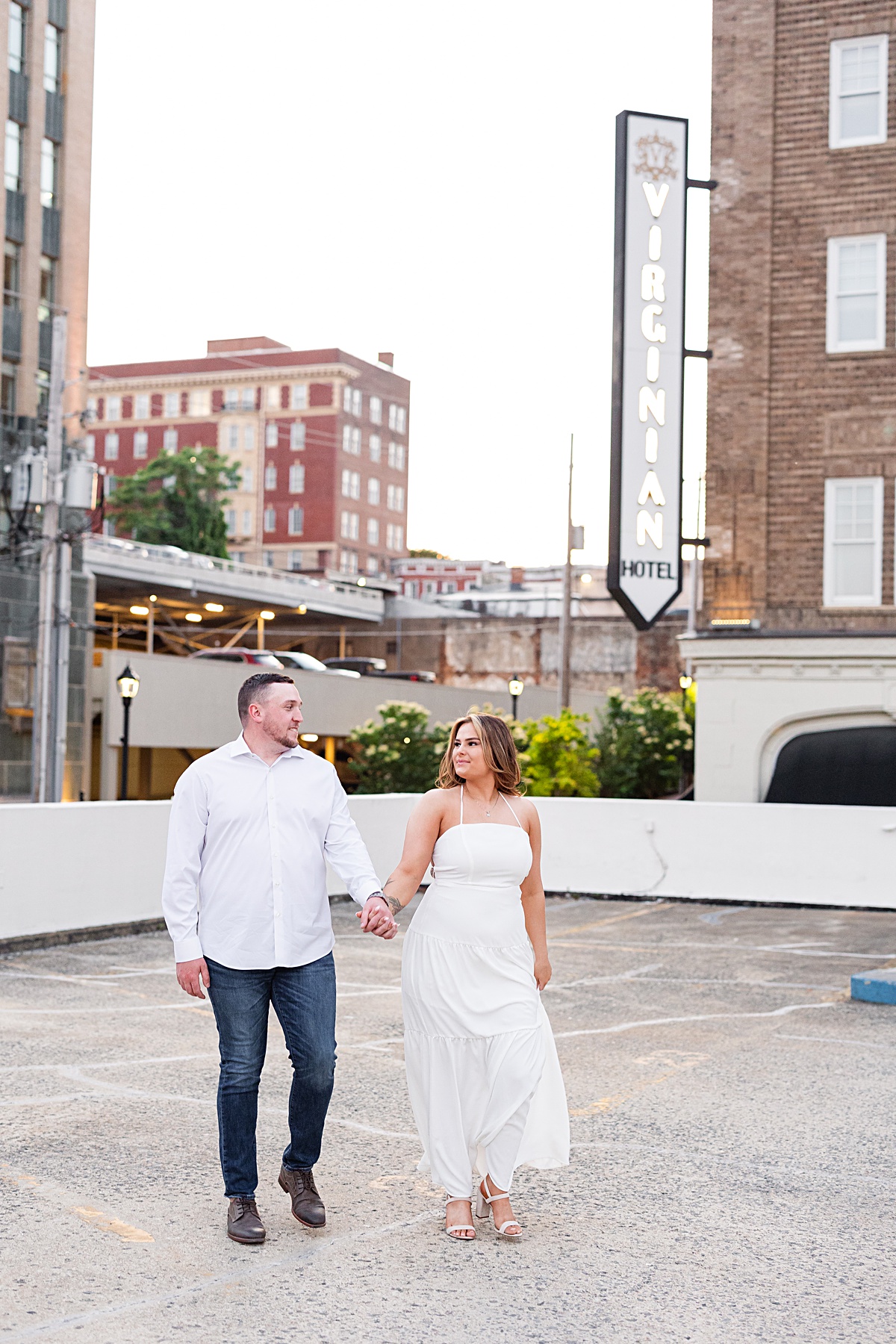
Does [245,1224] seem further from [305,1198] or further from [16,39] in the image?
[16,39]

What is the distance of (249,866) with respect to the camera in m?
4.97

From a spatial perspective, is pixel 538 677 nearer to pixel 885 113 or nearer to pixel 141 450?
pixel 885 113

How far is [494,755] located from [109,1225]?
6.90ft

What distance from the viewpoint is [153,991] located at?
1076 cm

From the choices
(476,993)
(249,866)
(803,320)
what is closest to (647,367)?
(803,320)

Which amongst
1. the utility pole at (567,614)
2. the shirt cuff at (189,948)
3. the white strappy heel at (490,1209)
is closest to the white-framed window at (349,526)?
the utility pole at (567,614)

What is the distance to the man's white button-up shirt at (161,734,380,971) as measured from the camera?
4.93 metres

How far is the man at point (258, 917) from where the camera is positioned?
4.92m

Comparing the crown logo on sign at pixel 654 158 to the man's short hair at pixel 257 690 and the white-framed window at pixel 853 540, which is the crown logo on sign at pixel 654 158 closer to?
the white-framed window at pixel 853 540

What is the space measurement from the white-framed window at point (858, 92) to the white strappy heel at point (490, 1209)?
851 inches

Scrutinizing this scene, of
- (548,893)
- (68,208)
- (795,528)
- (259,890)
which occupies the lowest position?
(548,893)

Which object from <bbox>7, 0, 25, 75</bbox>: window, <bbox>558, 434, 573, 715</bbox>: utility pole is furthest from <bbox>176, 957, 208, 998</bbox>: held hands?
<bbox>7, 0, 25, 75</bbox>: window

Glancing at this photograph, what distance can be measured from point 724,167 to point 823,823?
11523 mm

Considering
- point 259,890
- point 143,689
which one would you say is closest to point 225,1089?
point 259,890
